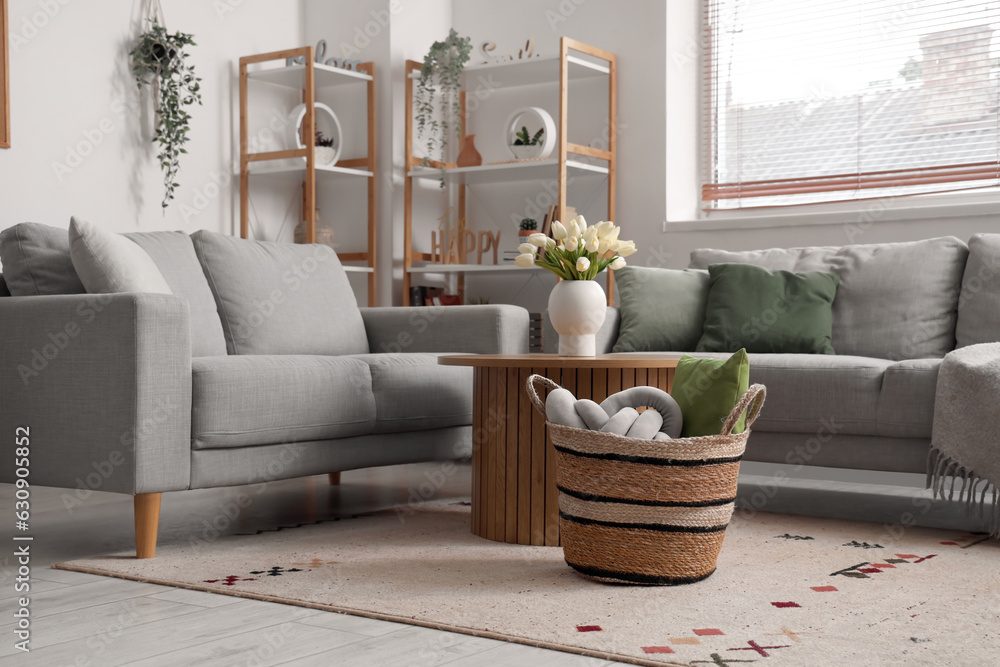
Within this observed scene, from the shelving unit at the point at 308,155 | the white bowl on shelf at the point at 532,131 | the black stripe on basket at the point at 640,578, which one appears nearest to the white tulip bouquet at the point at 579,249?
the black stripe on basket at the point at 640,578

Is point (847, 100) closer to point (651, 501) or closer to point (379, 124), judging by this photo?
point (379, 124)

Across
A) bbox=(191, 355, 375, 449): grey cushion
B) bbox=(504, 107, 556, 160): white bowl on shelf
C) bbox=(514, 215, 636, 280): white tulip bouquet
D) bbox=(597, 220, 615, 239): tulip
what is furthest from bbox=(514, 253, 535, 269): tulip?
bbox=(504, 107, 556, 160): white bowl on shelf

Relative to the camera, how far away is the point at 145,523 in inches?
95.3

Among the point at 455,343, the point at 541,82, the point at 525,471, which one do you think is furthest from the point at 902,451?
the point at 541,82

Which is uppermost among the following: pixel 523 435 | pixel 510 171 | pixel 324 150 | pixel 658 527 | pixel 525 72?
pixel 525 72

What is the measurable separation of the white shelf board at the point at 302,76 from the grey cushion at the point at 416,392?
2.11 m

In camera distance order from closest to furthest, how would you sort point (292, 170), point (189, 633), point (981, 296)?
point (189, 633) < point (981, 296) < point (292, 170)

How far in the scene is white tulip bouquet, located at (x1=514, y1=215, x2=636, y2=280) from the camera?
2.69 metres

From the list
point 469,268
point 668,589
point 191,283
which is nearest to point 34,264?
point 191,283

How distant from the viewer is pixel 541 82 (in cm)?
502

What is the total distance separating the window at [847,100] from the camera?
4082 millimetres

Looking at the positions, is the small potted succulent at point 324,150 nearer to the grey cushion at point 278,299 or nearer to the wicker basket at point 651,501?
the grey cushion at point 278,299

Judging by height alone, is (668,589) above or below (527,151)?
below

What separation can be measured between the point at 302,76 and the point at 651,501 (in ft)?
11.5
